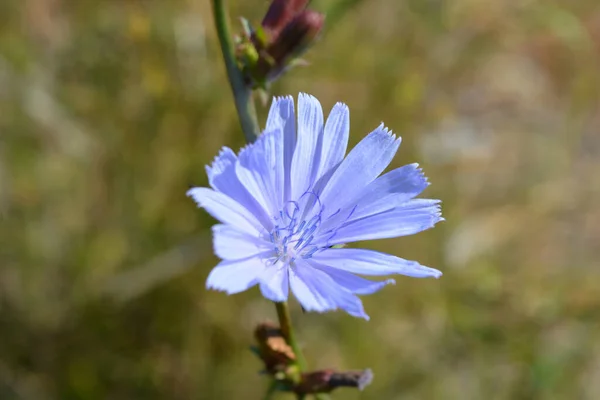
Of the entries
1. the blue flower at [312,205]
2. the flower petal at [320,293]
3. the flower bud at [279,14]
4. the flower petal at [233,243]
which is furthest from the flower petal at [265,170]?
the flower bud at [279,14]

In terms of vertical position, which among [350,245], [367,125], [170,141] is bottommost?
[350,245]

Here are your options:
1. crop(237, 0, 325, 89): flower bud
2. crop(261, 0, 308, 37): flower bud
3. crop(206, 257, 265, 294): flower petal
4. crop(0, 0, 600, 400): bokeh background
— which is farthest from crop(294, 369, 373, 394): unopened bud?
crop(0, 0, 600, 400): bokeh background

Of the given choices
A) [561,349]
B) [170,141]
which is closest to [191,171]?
[170,141]

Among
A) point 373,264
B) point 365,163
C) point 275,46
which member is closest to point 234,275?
point 373,264

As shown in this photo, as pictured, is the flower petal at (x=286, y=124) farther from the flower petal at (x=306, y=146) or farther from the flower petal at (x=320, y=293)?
the flower petal at (x=320, y=293)

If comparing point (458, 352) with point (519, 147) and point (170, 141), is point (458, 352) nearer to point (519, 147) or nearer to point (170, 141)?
point (170, 141)

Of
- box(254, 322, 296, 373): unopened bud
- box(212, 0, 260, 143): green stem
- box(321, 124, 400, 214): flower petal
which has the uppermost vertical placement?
box(212, 0, 260, 143): green stem

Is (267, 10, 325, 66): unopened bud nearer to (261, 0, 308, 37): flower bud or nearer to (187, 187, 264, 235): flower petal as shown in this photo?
(261, 0, 308, 37): flower bud
